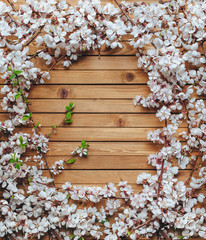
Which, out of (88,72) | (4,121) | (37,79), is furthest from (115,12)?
(4,121)

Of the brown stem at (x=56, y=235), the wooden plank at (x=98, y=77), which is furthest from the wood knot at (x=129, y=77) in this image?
the brown stem at (x=56, y=235)

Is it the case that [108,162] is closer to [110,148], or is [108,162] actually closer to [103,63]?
[110,148]

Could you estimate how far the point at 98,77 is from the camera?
5.27 feet

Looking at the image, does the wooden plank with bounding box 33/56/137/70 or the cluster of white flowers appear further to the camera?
the wooden plank with bounding box 33/56/137/70

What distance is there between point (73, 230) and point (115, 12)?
1303 mm

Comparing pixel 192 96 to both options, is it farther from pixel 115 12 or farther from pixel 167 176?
pixel 115 12

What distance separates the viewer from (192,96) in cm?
161

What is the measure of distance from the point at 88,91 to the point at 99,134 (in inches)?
10.6

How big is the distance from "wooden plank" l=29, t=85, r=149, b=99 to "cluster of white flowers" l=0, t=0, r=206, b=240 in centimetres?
6

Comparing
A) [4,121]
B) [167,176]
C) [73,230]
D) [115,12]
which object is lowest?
[73,230]

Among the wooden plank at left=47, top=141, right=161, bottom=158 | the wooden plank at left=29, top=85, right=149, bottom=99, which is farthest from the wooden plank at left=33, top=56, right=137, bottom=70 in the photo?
the wooden plank at left=47, top=141, right=161, bottom=158

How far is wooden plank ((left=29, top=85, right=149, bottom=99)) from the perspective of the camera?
5.25ft

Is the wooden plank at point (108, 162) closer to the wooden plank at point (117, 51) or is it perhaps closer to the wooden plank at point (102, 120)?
the wooden plank at point (102, 120)

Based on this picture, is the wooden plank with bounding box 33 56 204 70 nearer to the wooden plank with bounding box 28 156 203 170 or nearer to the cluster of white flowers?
the cluster of white flowers
